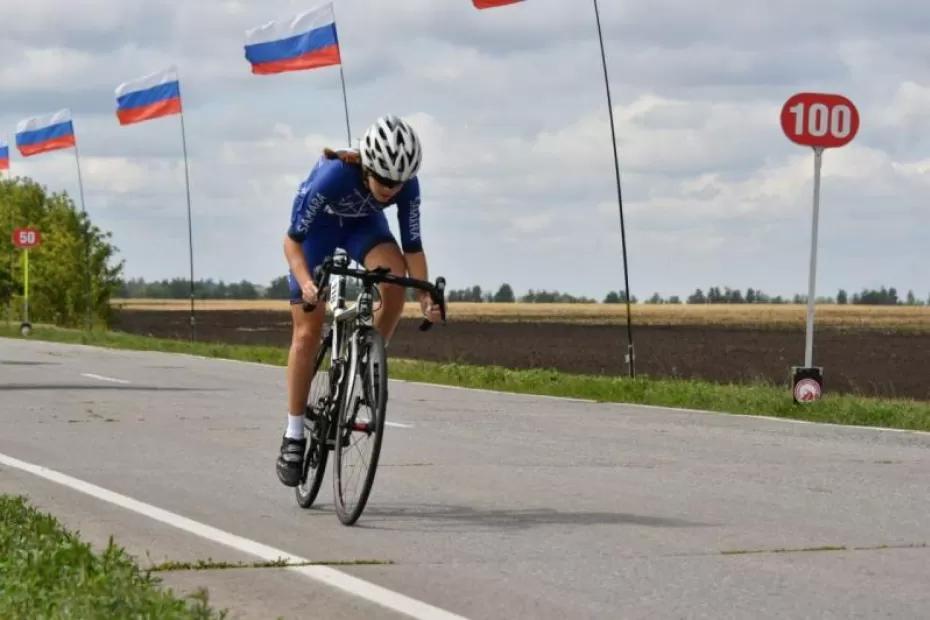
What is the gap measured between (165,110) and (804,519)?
3853 cm

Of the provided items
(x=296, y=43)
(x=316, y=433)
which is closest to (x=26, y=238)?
(x=296, y=43)

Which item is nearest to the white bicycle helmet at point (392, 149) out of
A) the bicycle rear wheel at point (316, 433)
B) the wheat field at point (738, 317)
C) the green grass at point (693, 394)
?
the bicycle rear wheel at point (316, 433)

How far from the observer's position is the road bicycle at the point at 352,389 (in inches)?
300

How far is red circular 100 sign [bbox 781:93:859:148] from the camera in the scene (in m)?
15.9

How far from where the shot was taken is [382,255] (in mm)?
8094

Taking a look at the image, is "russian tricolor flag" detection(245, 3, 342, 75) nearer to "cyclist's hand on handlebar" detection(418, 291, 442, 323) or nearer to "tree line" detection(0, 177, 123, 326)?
"cyclist's hand on handlebar" detection(418, 291, 442, 323)

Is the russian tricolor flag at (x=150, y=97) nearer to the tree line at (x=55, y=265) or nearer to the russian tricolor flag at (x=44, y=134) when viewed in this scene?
the russian tricolor flag at (x=44, y=134)

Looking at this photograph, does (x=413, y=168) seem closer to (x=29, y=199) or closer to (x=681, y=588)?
(x=681, y=588)

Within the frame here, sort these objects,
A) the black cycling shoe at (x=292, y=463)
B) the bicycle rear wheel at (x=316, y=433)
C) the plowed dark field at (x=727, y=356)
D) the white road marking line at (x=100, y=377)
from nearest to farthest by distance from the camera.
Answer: the bicycle rear wheel at (x=316, y=433), the black cycling shoe at (x=292, y=463), the white road marking line at (x=100, y=377), the plowed dark field at (x=727, y=356)

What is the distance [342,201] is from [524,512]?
1.75 meters

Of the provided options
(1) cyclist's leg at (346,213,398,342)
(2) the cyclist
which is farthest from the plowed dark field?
(1) cyclist's leg at (346,213,398,342)

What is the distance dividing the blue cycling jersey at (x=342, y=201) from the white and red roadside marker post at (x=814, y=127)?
845cm

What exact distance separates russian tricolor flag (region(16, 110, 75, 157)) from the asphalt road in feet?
129

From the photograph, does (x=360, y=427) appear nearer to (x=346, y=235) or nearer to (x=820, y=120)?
(x=346, y=235)
